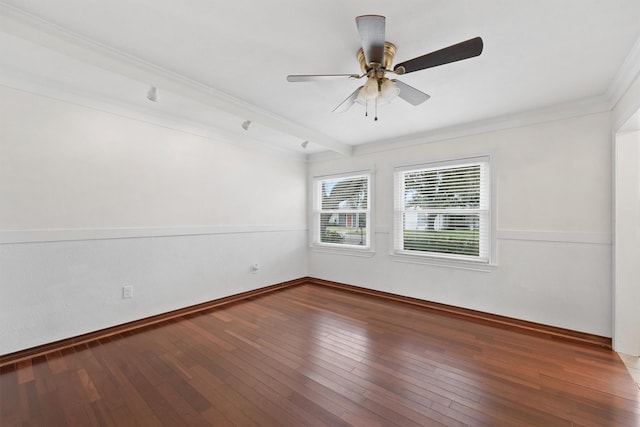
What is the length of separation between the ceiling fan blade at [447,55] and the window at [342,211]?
2.85 m

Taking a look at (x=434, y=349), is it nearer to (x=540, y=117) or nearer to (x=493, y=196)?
(x=493, y=196)

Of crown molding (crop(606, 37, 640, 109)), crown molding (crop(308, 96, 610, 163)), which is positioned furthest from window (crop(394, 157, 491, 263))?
crown molding (crop(606, 37, 640, 109))

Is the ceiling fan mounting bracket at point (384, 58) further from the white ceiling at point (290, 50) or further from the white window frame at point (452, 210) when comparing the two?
the white window frame at point (452, 210)

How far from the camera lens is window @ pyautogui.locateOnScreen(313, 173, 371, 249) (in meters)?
4.78

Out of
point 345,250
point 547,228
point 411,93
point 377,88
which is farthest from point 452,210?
point 377,88

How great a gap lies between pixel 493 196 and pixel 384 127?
1631 mm

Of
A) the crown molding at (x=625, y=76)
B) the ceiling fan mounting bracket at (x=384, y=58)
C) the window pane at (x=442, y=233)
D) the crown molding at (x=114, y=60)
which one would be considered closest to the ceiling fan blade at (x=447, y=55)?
the ceiling fan mounting bracket at (x=384, y=58)

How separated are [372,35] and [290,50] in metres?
0.76

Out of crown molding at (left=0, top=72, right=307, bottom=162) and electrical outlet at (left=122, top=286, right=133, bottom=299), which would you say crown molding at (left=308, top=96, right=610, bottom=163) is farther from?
electrical outlet at (left=122, top=286, right=133, bottom=299)

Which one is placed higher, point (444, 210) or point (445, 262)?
point (444, 210)

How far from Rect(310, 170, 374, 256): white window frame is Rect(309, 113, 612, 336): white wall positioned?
1102 mm

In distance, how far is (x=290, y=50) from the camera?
2088mm

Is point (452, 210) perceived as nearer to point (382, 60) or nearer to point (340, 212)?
point (340, 212)

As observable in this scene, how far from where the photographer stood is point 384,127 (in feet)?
12.5
